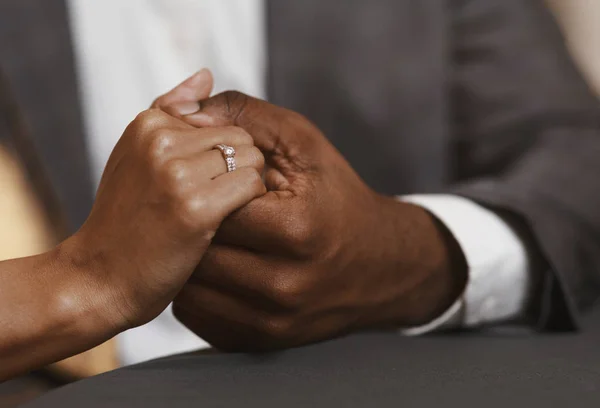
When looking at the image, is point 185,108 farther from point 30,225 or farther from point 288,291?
point 30,225

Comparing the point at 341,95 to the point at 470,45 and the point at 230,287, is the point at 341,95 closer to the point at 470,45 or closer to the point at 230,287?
the point at 470,45

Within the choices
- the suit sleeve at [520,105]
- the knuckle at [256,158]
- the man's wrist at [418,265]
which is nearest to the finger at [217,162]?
the knuckle at [256,158]

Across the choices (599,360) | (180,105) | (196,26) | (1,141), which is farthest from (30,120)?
(599,360)

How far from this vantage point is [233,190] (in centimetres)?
35

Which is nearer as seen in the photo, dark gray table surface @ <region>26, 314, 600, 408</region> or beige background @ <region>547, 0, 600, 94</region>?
dark gray table surface @ <region>26, 314, 600, 408</region>

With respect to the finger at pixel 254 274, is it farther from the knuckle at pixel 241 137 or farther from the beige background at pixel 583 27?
the beige background at pixel 583 27

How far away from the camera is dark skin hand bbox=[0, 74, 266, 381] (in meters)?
0.34

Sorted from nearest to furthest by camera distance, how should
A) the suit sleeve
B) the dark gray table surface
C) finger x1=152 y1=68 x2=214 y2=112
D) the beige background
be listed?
the dark gray table surface
finger x1=152 y1=68 x2=214 y2=112
the suit sleeve
the beige background

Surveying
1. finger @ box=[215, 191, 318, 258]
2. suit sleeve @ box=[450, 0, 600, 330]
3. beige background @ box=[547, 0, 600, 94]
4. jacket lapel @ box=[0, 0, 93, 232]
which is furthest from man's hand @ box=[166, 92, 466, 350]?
beige background @ box=[547, 0, 600, 94]

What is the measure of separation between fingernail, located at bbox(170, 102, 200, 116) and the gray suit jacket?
31 centimetres

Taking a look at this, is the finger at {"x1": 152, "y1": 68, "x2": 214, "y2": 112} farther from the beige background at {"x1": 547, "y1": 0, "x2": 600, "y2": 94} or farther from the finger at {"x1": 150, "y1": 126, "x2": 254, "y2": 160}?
the beige background at {"x1": 547, "y1": 0, "x2": 600, "y2": 94}

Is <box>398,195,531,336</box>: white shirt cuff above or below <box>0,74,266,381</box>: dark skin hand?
below

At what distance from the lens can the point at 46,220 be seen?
0.74 meters

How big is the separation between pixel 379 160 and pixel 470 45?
20 cm
